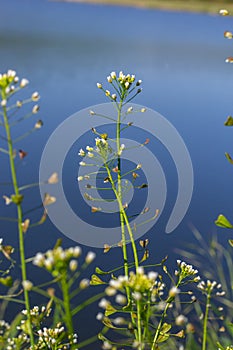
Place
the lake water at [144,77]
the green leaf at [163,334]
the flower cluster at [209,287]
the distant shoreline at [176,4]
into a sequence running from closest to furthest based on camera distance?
the flower cluster at [209,287], the green leaf at [163,334], the lake water at [144,77], the distant shoreline at [176,4]

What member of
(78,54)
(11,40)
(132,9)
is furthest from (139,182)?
(132,9)

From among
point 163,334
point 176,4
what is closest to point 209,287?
point 163,334

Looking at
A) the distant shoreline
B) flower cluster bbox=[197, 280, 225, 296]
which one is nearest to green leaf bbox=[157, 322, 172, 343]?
flower cluster bbox=[197, 280, 225, 296]

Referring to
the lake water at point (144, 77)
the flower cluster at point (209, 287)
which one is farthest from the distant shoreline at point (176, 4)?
the flower cluster at point (209, 287)

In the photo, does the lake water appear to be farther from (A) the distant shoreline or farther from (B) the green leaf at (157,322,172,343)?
(B) the green leaf at (157,322,172,343)

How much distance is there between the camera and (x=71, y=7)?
99.4ft

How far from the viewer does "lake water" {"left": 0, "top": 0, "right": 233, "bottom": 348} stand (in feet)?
16.9

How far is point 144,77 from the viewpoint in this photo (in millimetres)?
11742

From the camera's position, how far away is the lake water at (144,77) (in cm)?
514

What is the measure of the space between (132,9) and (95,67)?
18.9m

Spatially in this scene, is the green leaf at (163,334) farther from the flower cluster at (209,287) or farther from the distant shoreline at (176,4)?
the distant shoreline at (176,4)

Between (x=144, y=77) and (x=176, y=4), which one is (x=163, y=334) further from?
(x=176, y=4)

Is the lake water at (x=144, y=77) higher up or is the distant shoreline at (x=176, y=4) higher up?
the distant shoreline at (x=176, y=4)

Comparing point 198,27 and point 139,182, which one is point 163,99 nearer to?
point 139,182
